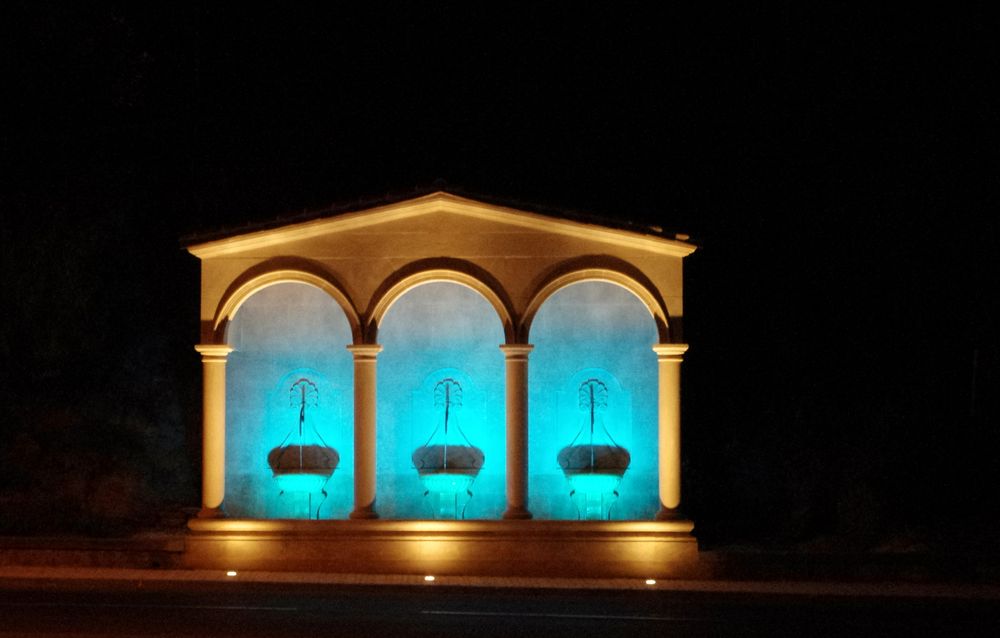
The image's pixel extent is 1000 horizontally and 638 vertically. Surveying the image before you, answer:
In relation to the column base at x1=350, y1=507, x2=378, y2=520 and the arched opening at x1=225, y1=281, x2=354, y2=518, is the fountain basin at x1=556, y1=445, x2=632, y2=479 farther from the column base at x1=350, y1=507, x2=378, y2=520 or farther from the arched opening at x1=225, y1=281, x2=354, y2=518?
the arched opening at x1=225, y1=281, x2=354, y2=518

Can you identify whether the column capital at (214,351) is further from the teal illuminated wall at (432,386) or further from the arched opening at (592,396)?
the arched opening at (592,396)

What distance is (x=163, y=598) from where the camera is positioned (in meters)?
17.1

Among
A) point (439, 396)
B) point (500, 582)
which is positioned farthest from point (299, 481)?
point (500, 582)

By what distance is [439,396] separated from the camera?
875 inches

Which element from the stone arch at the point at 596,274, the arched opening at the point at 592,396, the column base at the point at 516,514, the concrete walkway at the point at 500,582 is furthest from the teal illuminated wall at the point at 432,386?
the concrete walkway at the point at 500,582

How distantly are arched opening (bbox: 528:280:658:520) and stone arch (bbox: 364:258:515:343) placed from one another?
120 centimetres

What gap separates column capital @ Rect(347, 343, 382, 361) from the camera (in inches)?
813

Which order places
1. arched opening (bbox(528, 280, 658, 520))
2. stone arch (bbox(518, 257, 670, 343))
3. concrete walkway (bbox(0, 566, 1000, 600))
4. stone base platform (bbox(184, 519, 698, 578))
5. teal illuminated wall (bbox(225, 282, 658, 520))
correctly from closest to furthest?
concrete walkway (bbox(0, 566, 1000, 600)) < stone base platform (bbox(184, 519, 698, 578)) < stone arch (bbox(518, 257, 670, 343)) < arched opening (bbox(528, 280, 658, 520)) < teal illuminated wall (bbox(225, 282, 658, 520))

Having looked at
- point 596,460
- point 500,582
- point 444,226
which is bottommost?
point 500,582

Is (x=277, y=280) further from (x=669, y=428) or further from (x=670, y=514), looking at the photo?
(x=670, y=514)

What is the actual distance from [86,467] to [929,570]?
15637mm

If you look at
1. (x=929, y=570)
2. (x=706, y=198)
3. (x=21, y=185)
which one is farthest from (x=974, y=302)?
(x=21, y=185)

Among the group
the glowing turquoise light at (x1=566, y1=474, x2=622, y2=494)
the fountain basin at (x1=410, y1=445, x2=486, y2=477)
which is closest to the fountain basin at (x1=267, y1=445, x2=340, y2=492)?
the fountain basin at (x1=410, y1=445, x2=486, y2=477)

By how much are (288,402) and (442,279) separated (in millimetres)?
3575
